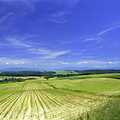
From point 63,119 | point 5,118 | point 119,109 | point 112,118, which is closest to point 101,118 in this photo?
point 112,118

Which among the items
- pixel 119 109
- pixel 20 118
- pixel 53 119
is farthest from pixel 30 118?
pixel 119 109

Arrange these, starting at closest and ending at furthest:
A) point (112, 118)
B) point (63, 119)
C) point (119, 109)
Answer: point (112, 118), point (119, 109), point (63, 119)

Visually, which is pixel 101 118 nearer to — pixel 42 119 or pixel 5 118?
pixel 42 119

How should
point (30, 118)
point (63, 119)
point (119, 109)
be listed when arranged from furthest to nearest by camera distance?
point (30, 118) < point (63, 119) < point (119, 109)

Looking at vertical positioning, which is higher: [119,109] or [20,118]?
[119,109]

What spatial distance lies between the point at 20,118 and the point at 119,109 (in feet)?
48.5

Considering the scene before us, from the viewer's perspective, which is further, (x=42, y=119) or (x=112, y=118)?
(x=42, y=119)

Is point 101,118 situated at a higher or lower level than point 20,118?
higher

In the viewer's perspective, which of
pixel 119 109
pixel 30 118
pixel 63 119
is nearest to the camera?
pixel 119 109

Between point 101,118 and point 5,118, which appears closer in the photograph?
point 101,118

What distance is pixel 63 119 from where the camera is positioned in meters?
22.0

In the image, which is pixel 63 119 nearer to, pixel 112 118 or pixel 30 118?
pixel 30 118

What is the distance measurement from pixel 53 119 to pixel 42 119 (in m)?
1.00

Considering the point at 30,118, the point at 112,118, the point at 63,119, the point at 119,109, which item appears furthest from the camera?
the point at 30,118
